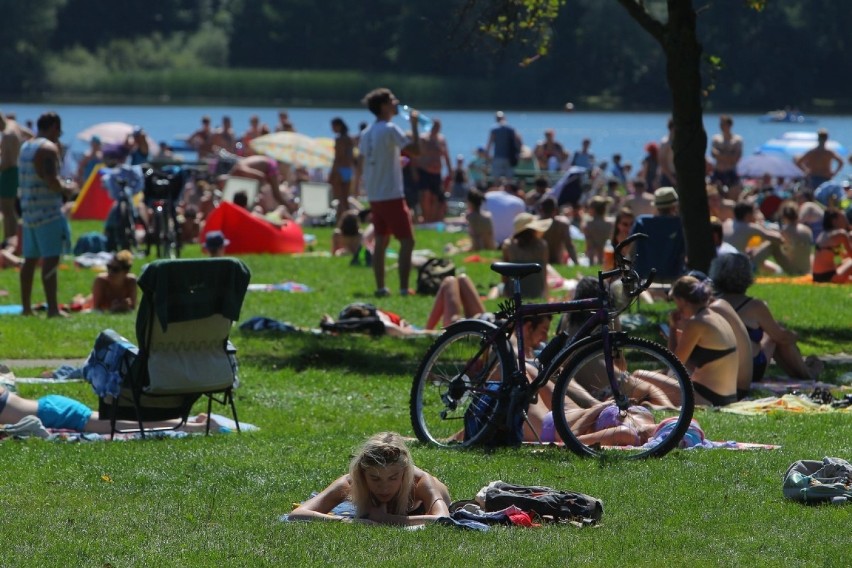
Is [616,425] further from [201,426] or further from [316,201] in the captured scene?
[316,201]

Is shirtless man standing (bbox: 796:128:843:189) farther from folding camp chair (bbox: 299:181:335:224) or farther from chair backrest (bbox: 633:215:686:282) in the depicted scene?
chair backrest (bbox: 633:215:686:282)

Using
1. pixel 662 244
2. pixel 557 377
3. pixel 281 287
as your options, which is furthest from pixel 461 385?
pixel 281 287

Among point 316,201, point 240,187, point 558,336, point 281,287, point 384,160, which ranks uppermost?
point 384,160

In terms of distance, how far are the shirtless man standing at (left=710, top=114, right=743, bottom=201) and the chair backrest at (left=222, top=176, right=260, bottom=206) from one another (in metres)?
7.74

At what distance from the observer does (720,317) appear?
954 centimetres

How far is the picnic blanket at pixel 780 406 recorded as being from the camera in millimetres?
9539

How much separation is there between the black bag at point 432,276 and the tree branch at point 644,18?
11.0 feet

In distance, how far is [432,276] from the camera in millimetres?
15258

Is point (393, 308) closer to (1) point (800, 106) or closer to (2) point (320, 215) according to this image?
(2) point (320, 215)

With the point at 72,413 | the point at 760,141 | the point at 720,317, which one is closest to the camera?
the point at 72,413

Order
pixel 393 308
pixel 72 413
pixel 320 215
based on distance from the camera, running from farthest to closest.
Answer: pixel 320 215 < pixel 393 308 < pixel 72 413

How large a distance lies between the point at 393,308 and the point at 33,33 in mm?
79453

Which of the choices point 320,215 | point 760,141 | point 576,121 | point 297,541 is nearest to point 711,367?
point 297,541

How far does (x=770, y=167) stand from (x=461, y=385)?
25272 millimetres
